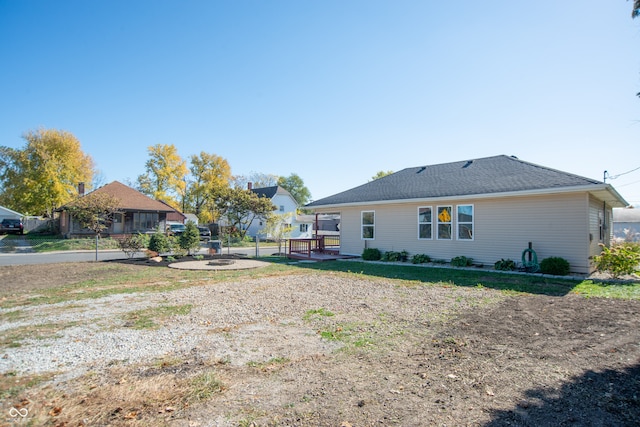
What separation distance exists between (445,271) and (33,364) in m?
11.1

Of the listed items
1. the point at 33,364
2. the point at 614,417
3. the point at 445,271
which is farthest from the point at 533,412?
the point at 445,271

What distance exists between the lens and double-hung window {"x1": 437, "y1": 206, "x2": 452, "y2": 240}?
44.8ft

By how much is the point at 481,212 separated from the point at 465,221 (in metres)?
0.71

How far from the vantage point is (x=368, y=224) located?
54.0ft

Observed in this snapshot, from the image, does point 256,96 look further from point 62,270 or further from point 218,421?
point 218,421

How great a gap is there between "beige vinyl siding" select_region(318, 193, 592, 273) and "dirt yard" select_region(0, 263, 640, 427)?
4.61 meters

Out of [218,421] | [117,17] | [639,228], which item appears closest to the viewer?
[218,421]

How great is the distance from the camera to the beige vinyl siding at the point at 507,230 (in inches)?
423

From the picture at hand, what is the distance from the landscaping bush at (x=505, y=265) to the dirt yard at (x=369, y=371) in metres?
4.99

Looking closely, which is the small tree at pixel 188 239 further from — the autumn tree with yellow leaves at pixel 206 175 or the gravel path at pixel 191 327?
the autumn tree with yellow leaves at pixel 206 175

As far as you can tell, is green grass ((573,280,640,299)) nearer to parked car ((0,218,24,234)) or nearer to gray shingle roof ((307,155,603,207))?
gray shingle roof ((307,155,603,207))

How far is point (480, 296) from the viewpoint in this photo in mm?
7594

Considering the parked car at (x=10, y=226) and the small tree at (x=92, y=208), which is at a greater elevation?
the small tree at (x=92, y=208)

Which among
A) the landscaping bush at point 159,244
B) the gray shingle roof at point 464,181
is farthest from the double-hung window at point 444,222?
the landscaping bush at point 159,244
